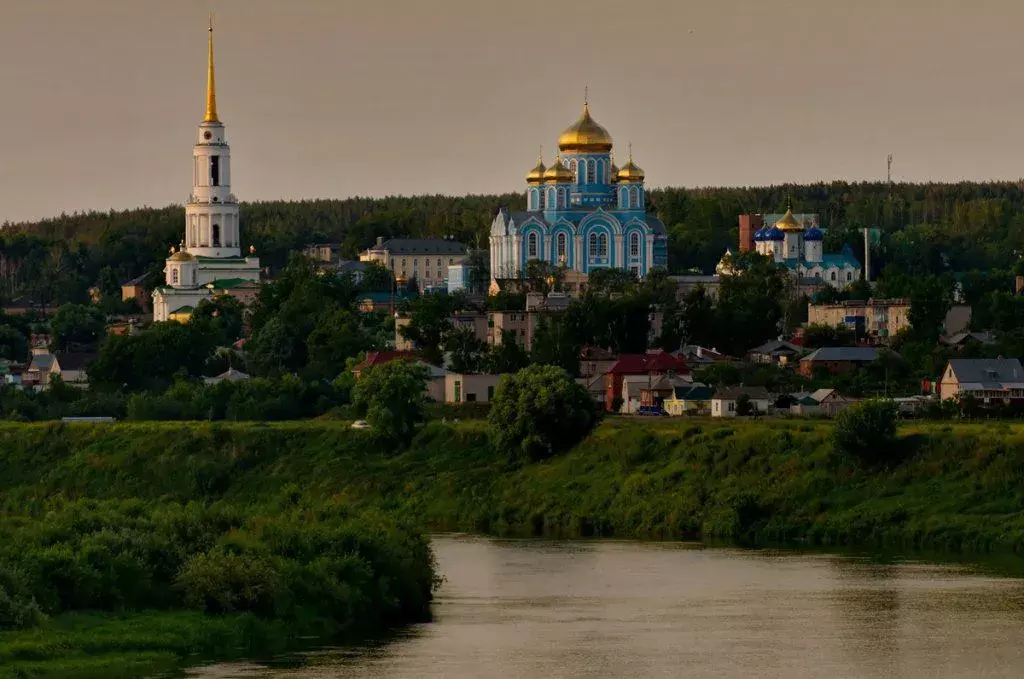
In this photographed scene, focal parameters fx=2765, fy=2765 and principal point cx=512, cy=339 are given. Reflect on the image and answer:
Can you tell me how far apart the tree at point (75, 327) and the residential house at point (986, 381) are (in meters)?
41.6

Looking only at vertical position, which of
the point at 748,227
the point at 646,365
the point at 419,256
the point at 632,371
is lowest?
the point at 632,371

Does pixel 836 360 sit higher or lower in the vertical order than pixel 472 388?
higher

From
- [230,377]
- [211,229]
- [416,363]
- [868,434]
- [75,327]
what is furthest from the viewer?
[211,229]

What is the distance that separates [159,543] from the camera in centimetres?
3972

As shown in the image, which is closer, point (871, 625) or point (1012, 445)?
point (871, 625)

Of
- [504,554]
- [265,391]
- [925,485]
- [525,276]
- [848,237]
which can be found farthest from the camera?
[848,237]

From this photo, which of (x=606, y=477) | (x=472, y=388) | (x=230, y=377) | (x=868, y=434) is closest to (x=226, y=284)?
(x=230, y=377)

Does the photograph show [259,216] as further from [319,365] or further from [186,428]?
[186,428]

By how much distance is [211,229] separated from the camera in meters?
113

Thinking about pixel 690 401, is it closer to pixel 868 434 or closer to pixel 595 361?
pixel 595 361

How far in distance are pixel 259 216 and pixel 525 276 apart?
69353 millimetres

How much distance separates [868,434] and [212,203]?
2377 inches

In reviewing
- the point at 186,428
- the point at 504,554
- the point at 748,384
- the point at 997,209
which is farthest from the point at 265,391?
the point at 997,209

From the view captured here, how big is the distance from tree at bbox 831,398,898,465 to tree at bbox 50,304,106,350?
4893 cm
